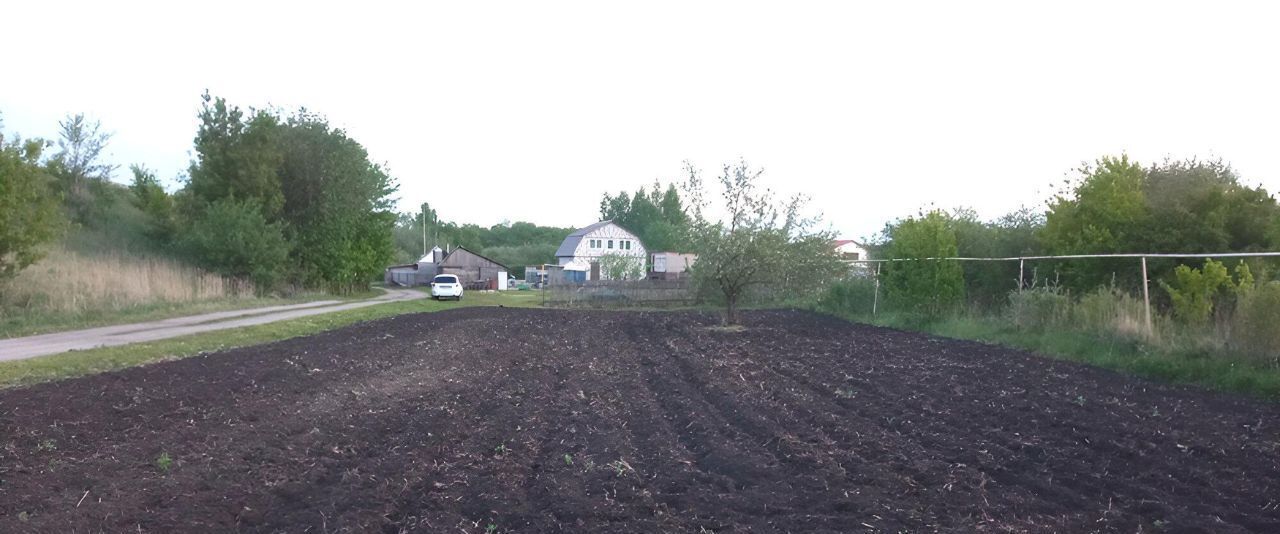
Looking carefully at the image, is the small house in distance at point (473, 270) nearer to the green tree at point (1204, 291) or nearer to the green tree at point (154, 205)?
the green tree at point (154, 205)

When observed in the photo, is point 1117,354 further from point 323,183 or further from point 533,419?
point 323,183

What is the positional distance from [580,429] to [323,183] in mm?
37766

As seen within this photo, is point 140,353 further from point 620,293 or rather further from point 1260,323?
point 620,293

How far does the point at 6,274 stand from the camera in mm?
20344

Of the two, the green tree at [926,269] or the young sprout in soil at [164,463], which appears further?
the green tree at [926,269]

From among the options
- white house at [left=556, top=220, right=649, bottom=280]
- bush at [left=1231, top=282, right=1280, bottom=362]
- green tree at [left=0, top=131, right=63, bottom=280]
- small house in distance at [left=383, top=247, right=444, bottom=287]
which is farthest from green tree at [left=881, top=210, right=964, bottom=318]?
small house in distance at [left=383, top=247, right=444, bottom=287]

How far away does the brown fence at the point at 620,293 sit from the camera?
38.8 m

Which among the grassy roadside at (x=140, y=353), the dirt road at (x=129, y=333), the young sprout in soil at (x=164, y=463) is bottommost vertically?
the young sprout in soil at (x=164, y=463)

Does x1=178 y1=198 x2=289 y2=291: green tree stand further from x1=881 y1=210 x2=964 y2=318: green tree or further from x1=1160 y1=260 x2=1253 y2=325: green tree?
x1=1160 y1=260 x2=1253 y2=325: green tree

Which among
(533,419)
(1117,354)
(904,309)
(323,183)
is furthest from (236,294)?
(1117,354)

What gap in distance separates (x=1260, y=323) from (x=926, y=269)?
11802 millimetres

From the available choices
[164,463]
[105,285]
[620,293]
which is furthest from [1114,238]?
[105,285]

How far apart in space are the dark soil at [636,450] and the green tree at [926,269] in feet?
27.5

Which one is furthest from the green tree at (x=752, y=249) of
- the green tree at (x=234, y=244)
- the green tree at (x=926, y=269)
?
the green tree at (x=234, y=244)
